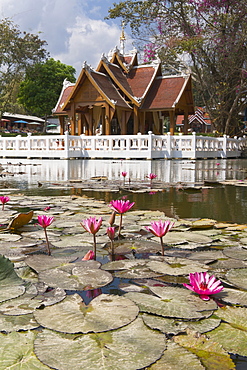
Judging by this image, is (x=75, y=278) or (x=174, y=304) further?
(x=75, y=278)

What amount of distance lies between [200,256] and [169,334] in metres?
1.01

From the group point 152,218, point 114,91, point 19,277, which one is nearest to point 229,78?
point 114,91

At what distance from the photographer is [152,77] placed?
25609 millimetres

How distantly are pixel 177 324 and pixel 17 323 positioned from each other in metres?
0.61

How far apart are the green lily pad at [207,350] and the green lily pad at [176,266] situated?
25.5 inches

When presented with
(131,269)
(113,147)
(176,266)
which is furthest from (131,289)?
(113,147)

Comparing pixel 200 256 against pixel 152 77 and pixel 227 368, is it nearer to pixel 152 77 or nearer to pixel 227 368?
pixel 227 368

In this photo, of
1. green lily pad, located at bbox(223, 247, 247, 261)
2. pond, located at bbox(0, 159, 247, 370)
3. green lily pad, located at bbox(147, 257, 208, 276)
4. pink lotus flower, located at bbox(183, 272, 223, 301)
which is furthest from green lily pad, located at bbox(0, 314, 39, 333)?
green lily pad, located at bbox(223, 247, 247, 261)

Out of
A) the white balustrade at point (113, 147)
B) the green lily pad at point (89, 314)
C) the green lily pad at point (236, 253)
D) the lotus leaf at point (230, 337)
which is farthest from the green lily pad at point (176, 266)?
the white balustrade at point (113, 147)

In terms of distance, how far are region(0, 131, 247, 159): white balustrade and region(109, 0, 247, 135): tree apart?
244 inches

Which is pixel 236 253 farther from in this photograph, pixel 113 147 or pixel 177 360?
pixel 113 147

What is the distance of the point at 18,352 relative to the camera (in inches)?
47.5

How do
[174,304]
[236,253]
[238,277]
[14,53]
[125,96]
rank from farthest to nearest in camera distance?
[14,53] < [125,96] < [236,253] < [238,277] < [174,304]

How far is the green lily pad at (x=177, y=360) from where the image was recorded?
114cm
